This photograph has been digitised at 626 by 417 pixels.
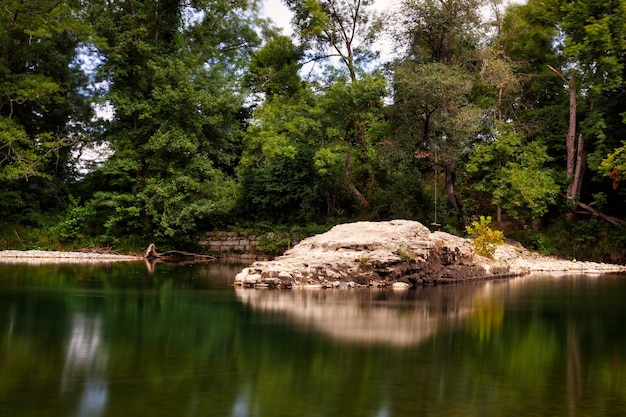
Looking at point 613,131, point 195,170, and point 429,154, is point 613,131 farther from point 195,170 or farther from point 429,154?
point 195,170

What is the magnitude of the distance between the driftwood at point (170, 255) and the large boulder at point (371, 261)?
1059cm

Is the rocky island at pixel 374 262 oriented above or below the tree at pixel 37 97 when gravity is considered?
below

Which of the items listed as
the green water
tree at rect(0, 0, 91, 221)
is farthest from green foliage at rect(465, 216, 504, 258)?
tree at rect(0, 0, 91, 221)

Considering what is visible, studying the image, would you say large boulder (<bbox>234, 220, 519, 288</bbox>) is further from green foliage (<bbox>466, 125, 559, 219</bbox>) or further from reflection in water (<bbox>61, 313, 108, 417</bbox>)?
green foliage (<bbox>466, 125, 559, 219</bbox>)

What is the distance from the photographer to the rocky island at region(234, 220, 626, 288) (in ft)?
43.9

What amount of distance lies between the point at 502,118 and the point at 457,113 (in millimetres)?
3019

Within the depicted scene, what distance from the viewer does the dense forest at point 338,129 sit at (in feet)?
76.7

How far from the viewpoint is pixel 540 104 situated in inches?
1071

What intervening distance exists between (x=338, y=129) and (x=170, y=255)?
8.45 metres

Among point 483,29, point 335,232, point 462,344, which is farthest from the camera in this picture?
point 483,29

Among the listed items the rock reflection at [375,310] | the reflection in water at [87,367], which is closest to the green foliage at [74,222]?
the rock reflection at [375,310]

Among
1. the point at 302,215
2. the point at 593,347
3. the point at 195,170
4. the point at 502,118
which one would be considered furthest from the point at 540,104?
the point at 593,347

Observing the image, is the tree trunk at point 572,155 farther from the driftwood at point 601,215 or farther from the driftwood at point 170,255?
the driftwood at point 170,255

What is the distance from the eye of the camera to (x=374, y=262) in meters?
14.0
